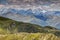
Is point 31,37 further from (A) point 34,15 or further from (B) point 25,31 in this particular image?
(A) point 34,15

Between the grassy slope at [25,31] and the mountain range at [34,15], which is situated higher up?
the mountain range at [34,15]

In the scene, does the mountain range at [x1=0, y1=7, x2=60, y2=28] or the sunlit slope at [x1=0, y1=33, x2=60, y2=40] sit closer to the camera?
the sunlit slope at [x1=0, y1=33, x2=60, y2=40]

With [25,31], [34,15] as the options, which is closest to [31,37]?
[25,31]

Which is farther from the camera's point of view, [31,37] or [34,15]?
[34,15]

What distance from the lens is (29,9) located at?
0.96m

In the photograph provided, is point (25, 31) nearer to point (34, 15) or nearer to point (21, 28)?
point (21, 28)

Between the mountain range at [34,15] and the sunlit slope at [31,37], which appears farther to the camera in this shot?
the mountain range at [34,15]

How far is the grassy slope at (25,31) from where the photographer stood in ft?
2.55

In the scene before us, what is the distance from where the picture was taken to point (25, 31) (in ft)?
2.72

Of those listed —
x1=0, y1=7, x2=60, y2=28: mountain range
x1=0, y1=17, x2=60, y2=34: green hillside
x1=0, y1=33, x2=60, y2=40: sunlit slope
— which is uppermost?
x1=0, y1=7, x2=60, y2=28: mountain range

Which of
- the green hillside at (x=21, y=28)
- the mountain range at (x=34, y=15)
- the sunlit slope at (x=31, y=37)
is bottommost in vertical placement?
the sunlit slope at (x=31, y=37)

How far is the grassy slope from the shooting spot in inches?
30.6

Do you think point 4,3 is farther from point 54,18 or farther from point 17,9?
point 54,18

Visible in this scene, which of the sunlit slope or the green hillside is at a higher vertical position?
the green hillside
